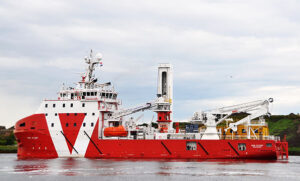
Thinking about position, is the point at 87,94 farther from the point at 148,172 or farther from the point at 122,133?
the point at 148,172

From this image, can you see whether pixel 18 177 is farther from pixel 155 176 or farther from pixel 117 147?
pixel 117 147

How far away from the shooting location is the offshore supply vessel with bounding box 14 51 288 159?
35.9 m

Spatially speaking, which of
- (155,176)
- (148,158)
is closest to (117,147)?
(148,158)

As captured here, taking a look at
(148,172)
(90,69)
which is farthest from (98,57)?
(148,172)

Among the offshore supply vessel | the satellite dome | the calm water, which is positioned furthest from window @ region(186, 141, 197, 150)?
the satellite dome

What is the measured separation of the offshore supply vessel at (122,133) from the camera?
1412 inches

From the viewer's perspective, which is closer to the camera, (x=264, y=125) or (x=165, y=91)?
(x=264, y=125)

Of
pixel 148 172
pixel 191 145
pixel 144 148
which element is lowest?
pixel 148 172

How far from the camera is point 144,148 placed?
36344mm

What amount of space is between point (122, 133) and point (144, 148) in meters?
2.26

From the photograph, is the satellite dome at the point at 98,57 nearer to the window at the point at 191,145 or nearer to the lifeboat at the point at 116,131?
the lifeboat at the point at 116,131

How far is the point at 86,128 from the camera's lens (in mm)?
37188

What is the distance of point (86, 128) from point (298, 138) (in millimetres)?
35965

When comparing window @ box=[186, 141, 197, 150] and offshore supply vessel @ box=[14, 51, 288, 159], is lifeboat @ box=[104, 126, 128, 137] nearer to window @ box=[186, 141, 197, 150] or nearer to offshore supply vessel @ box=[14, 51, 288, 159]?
offshore supply vessel @ box=[14, 51, 288, 159]
